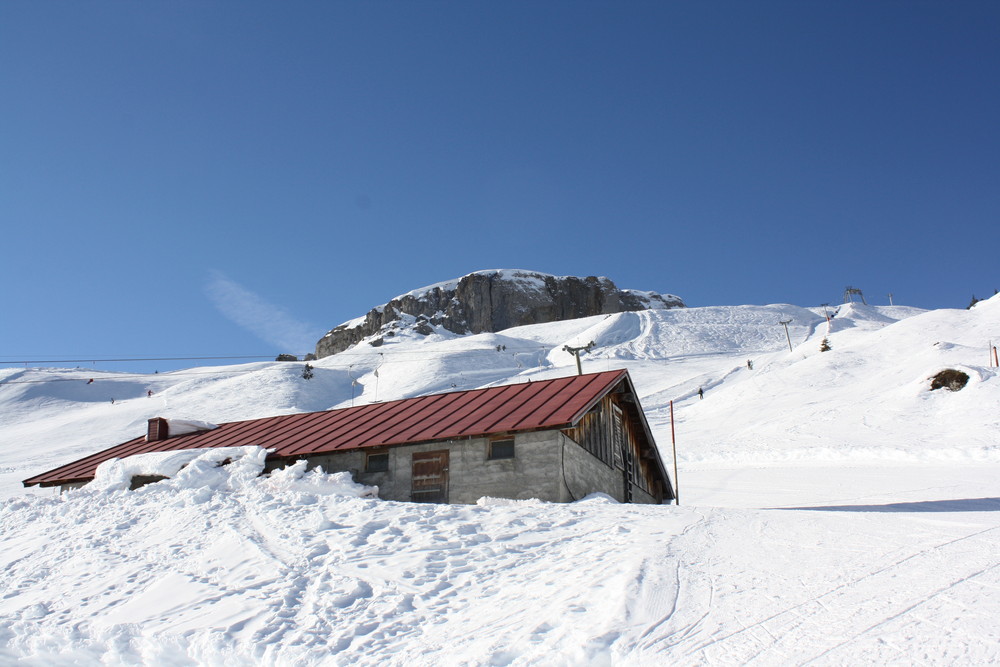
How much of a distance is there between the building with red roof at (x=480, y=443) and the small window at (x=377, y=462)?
0.09 ft

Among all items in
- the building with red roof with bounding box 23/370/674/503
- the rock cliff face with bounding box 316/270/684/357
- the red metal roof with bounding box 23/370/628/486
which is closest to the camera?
the building with red roof with bounding box 23/370/674/503

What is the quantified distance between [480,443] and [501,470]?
2.77 ft

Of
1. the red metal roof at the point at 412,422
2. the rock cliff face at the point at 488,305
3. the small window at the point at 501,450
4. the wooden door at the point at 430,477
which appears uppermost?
the rock cliff face at the point at 488,305

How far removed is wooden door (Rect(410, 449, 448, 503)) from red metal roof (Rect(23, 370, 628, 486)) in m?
0.48

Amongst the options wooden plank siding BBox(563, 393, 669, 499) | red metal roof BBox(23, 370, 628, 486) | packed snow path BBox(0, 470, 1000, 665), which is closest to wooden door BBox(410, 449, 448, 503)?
red metal roof BBox(23, 370, 628, 486)

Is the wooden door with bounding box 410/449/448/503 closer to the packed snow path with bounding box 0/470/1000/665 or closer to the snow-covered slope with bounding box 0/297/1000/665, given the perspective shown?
the snow-covered slope with bounding box 0/297/1000/665

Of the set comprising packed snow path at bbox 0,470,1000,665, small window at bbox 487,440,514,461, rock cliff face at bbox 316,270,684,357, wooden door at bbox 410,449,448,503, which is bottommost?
packed snow path at bbox 0,470,1000,665

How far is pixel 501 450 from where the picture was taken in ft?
52.4

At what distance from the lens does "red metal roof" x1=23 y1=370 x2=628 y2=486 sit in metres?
16.1

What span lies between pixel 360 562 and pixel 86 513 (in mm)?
8071

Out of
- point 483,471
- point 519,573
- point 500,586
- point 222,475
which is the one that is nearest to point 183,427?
point 222,475

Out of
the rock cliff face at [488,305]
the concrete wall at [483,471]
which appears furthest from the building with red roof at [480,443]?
the rock cliff face at [488,305]

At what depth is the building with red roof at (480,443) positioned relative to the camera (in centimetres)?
1540

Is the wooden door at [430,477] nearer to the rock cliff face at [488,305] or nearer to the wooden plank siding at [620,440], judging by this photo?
the wooden plank siding at [620,440]
